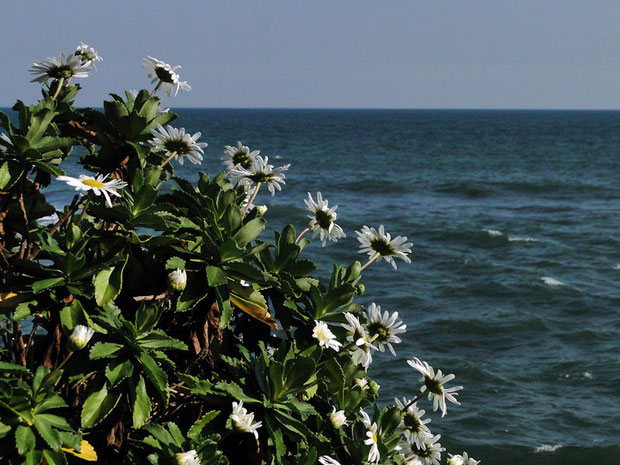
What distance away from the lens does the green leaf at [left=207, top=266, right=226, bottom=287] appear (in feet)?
6.52

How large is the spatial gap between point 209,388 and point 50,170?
0.74 meters

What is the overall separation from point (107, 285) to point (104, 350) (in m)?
0.19

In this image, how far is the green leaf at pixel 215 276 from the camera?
1986 mm

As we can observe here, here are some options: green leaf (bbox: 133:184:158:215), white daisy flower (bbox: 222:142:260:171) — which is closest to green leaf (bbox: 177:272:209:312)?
green leaf (bbox: 133:184:158:215)

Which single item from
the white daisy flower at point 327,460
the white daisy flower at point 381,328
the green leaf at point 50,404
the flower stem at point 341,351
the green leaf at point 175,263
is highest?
the green leaf at point 175,263

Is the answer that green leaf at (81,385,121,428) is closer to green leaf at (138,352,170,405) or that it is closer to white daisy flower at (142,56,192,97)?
green leaf at (138,352,170,405)

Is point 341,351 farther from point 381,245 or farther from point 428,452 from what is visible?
point 428,452

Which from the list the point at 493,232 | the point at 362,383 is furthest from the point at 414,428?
the point at 493,232

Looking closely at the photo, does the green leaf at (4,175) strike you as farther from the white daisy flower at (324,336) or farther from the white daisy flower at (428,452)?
the white daisy flower at (428,452)

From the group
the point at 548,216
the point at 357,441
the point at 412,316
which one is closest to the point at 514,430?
the point at 412,316

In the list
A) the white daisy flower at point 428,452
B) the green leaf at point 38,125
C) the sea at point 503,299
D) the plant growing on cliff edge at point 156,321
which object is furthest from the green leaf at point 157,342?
the sea at point 503,299

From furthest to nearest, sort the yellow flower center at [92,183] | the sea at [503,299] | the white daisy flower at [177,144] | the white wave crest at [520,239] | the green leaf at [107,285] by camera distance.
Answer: the white wave crest at [520,239]
the sea at [503,299]
the white daisy flower at [177,144]
the yellow flower center at [92,183]
the green leaf at [107,285]

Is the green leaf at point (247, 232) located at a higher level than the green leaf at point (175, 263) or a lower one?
higher

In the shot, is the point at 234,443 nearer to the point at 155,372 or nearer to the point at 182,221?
the point at 155,372
